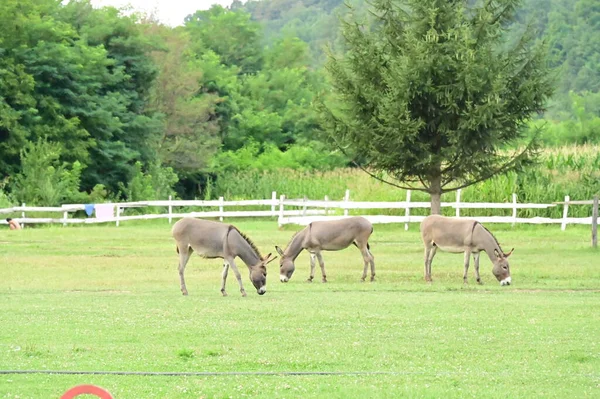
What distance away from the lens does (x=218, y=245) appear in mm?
22531

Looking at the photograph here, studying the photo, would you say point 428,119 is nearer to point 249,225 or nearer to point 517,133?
point 517,133

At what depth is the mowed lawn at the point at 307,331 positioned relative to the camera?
41.3 ft

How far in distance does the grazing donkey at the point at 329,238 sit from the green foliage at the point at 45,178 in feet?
89.2

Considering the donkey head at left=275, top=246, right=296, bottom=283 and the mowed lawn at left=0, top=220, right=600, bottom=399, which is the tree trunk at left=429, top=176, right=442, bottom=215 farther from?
the donkey head at left=275, top=246, right=296, bottom=283

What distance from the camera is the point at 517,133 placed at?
32719 millimetres

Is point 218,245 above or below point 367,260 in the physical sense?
above

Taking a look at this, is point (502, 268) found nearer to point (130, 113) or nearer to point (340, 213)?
point (340, 213)

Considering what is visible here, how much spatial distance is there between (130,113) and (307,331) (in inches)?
1832

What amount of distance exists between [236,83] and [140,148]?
26177 millimetres

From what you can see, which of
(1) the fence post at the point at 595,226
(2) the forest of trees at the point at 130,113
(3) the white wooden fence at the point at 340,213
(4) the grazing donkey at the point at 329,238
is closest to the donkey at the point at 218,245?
(4) the grazing donkey at the point at 329,238

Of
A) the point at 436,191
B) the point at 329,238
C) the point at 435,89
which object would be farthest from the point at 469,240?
the point at 436,191

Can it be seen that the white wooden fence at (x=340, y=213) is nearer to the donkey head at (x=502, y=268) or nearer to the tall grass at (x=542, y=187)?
A: the tall grass at (x=542, y=187)

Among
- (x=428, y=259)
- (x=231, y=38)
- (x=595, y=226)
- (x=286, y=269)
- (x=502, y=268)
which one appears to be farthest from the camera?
(x=231, y=38)

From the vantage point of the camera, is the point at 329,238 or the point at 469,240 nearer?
the point at 469,240
